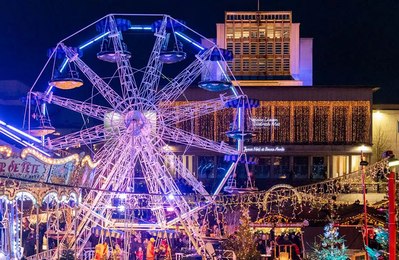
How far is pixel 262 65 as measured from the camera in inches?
2250

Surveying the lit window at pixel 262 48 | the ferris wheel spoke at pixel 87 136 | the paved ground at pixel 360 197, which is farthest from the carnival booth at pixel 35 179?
the lit window at pixel 262 48

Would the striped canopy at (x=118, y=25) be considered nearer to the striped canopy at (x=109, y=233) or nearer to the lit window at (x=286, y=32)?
the striped canopy at (x=109, y=233)

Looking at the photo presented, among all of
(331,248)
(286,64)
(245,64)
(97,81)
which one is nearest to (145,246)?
(97,81)

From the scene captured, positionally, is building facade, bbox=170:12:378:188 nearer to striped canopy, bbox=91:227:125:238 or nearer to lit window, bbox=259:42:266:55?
lit window, bbox=259:42:266:55

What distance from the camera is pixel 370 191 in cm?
4609

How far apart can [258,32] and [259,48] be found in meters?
1.56

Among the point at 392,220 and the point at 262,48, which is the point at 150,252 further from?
the point at 262,48

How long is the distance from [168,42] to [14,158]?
9.40 metres

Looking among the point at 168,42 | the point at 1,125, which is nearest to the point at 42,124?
the point at 1,125

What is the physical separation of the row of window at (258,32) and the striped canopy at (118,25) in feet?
108

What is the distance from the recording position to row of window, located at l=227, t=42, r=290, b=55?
187 ft

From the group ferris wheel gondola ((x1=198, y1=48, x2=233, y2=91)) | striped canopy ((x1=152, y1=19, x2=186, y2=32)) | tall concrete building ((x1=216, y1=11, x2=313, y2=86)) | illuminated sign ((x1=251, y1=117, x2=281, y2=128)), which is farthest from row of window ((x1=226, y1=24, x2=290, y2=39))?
striped canopy ((x1=152, y1=19, x2=186, y2=32))

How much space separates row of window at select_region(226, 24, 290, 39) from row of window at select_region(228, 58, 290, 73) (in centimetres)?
233

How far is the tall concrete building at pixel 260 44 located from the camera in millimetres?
56656
